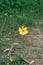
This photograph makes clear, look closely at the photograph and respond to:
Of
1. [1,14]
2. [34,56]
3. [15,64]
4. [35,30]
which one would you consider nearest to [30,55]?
[34,56]

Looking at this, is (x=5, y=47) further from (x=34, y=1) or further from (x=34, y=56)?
(x=34, y=1)

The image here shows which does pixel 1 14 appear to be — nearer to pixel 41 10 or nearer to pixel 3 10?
pixel 3 10

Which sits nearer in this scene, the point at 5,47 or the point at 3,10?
the point at 5,47

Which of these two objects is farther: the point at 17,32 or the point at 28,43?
the point at 17,32

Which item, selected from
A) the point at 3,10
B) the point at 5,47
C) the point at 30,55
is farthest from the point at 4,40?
the point at 3,10

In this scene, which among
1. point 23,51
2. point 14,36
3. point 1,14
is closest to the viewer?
point 23,51

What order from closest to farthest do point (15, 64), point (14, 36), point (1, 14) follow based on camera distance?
point (15, 64), point (14, 36), point (1, 14)
